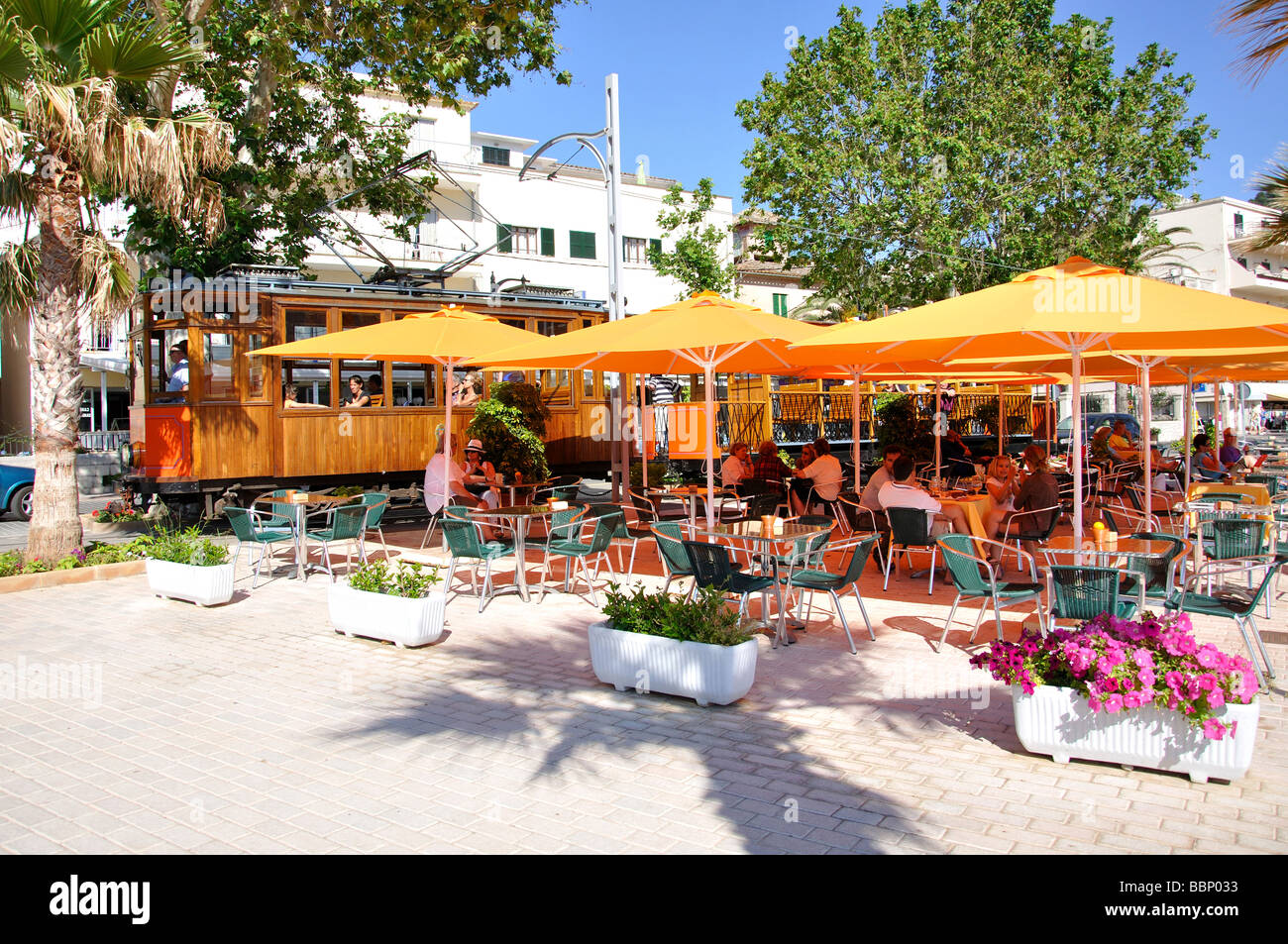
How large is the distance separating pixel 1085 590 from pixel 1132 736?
118 centimetres

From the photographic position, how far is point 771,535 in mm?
6664

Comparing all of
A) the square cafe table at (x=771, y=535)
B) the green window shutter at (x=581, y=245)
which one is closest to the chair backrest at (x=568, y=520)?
the square cafe table at (x=771, y=535)

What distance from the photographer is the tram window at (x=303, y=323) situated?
1188cm

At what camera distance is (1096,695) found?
4.07 m

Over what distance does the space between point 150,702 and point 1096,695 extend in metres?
5.22

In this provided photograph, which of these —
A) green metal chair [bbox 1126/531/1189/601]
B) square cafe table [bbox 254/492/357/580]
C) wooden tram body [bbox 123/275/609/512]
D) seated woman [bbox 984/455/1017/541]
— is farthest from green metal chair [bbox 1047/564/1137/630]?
wooden tram body [bbox 123/275/609/512]

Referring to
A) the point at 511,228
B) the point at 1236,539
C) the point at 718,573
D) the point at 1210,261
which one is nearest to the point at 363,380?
the point at 718,573

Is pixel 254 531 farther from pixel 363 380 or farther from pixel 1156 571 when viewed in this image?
pixel 1156 571

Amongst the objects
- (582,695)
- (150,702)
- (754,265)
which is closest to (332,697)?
(150,702)

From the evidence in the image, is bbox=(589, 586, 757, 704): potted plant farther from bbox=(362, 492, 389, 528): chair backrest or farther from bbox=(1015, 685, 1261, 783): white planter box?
bbox=(362, 492, 389, 528): chair backrest

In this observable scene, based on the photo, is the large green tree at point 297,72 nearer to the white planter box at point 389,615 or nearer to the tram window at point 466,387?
the tram window at point 466,387
